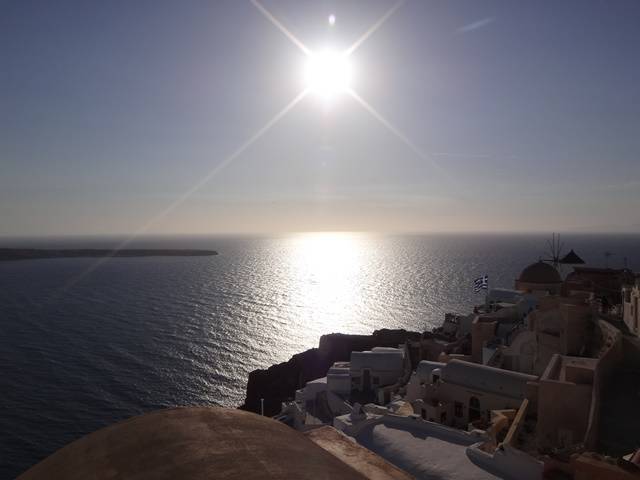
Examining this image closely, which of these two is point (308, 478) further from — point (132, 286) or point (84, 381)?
point (132, 286)

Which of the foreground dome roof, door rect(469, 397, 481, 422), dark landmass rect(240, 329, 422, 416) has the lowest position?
dark landmass rect(240, 329, 422, 416)

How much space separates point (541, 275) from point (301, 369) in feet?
81.1

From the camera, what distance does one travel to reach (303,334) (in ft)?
218

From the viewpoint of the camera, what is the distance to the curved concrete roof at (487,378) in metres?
22.4

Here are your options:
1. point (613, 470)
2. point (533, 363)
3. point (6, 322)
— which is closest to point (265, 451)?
point (613, 470)

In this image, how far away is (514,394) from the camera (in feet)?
72.8

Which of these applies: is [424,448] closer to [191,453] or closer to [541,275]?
[191,453]

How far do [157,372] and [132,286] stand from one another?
65196mm

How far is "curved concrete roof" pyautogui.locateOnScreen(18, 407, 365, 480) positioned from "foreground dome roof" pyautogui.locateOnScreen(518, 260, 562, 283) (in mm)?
39249

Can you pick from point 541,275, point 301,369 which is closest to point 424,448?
point 541,275

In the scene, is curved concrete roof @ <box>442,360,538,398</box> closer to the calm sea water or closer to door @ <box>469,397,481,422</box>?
door @ <box>469,397,481,422</box>

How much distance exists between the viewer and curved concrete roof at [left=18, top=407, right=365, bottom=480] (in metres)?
3.71

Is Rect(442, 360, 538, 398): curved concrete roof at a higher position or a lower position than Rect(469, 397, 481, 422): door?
higher

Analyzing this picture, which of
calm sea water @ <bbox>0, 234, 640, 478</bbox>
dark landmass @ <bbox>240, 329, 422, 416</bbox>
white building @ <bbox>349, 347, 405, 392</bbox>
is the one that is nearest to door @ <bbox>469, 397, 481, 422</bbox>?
white building @ <bbox>349, 347, 405, 392</bbox>
